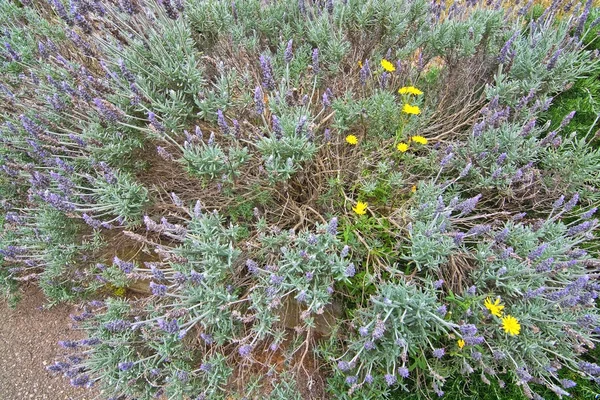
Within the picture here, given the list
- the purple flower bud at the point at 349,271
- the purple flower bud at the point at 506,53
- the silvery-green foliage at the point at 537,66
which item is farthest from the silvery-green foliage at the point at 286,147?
the purple flower bud at the point at 506,53

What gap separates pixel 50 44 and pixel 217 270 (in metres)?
2.09

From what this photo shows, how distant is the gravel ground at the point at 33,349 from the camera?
2.61 meters

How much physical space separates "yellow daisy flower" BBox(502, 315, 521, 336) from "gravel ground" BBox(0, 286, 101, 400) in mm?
2372

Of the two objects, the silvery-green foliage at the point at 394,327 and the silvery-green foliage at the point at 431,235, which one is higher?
the silvery-green foliage at the point at 431,235

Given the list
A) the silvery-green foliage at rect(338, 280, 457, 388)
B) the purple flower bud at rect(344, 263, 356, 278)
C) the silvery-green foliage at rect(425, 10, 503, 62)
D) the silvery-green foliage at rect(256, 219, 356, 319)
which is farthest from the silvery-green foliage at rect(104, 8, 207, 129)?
the silvery-green foliage at rect(425, 10, 503, 62)

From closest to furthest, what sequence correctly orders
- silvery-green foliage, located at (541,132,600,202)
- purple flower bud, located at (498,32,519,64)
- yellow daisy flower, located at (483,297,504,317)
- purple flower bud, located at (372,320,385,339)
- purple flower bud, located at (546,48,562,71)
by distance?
purple flower bud, located at (372,320,385,339), yellow daisy flower, located at (483,297,504,317), silvery-green foliage, located at (541,132,600,202), purple flower bud, located at (546,48,562,71), purple flower bud, located at (498,32,519,64)

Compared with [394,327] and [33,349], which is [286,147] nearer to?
[394,327]

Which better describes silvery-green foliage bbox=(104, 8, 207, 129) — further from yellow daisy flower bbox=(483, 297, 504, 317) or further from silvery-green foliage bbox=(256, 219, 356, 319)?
yellow daisy flower bbox=(483, 297, 504, 317)

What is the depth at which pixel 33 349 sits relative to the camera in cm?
280

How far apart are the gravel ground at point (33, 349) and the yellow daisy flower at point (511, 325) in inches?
93.4

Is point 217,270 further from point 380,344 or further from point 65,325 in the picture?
point 65,325

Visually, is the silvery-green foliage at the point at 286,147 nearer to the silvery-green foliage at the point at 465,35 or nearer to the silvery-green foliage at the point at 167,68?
the silvery-green foliage at the point at 167,68

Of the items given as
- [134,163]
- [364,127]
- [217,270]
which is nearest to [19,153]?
[134,163]

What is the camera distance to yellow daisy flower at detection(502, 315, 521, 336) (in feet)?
5.91
